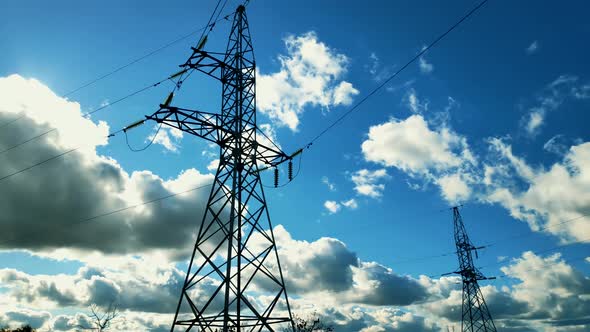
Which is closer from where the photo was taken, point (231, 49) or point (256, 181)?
point (256, 181)

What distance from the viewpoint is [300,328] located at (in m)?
59.8

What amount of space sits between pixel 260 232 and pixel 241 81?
904 cm

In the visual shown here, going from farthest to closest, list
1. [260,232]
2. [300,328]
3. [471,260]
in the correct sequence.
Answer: [300,328] → [471,260] → [260,232]

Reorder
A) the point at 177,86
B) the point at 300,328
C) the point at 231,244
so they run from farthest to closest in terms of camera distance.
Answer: the point at 300,328 < the point at 177,86 < the point at 231,244

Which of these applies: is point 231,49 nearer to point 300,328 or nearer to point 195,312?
point 195,312

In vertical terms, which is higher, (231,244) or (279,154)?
(279,154)

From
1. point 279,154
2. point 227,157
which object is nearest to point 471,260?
point 279,154

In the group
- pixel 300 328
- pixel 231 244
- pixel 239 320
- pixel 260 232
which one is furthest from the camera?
pixel 300 328

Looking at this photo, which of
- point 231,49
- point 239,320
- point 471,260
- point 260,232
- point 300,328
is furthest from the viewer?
point 300,328

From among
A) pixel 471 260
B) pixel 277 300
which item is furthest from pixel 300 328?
pixel 277 300

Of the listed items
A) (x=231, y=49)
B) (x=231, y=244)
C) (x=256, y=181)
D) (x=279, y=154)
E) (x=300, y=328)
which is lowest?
(x=300, y=328)

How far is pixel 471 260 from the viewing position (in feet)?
158

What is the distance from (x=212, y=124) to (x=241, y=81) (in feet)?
13.5

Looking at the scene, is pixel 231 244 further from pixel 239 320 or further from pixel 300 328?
pixel 300 328
